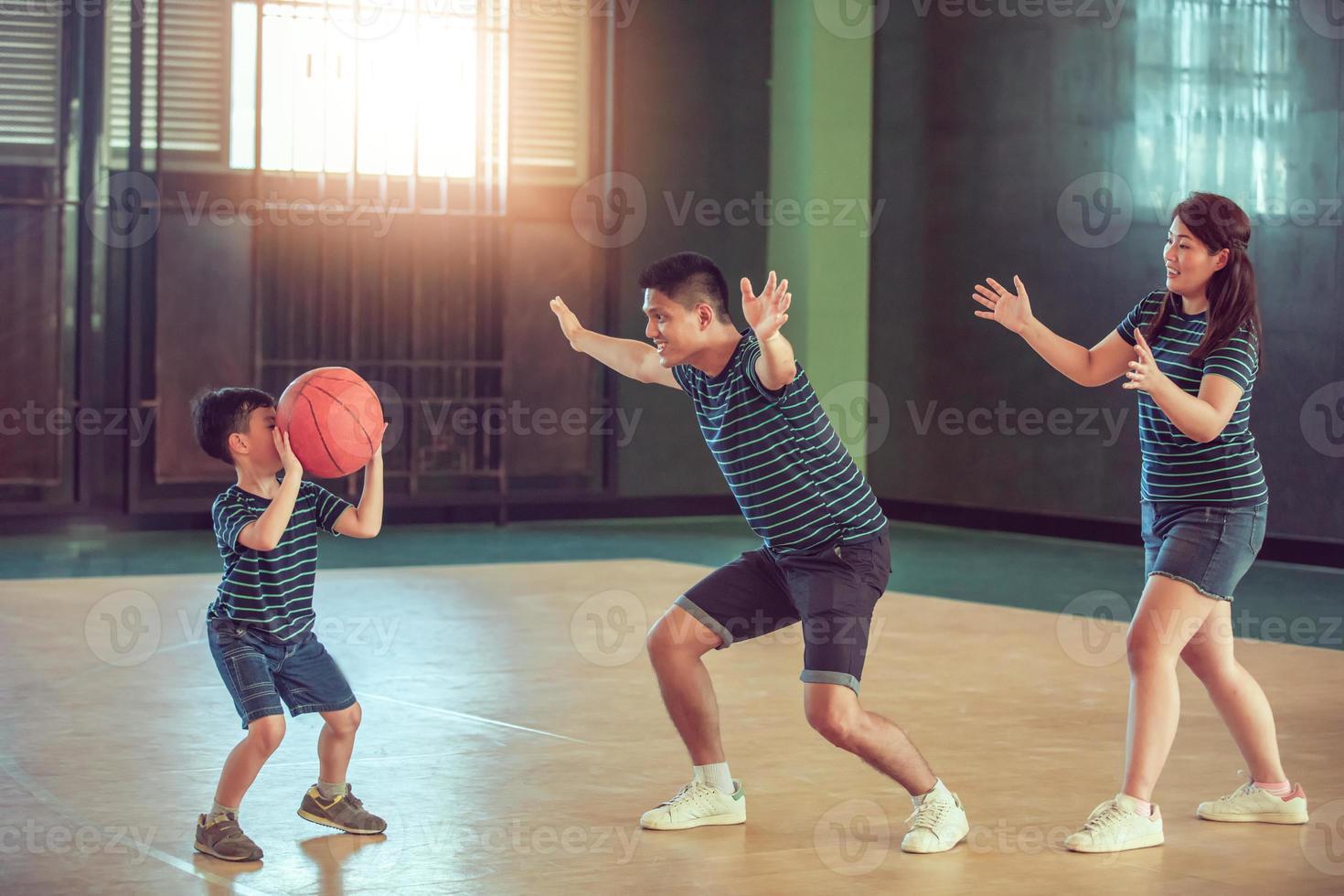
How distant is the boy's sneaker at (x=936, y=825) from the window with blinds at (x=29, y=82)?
920cm

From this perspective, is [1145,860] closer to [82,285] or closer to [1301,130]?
[1301,130]

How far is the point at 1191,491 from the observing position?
4.10 meters

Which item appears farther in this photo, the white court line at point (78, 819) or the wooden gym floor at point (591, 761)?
the wooden gym floor at point (591, 761)

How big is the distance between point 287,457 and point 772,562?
3.89ft

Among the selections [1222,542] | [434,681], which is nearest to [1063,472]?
[434,681]

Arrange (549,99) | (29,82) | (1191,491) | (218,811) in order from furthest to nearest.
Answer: (549,99) < (29,82) < (1191,491) < (218,811)

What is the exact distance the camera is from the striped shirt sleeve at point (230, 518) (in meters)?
3.90
